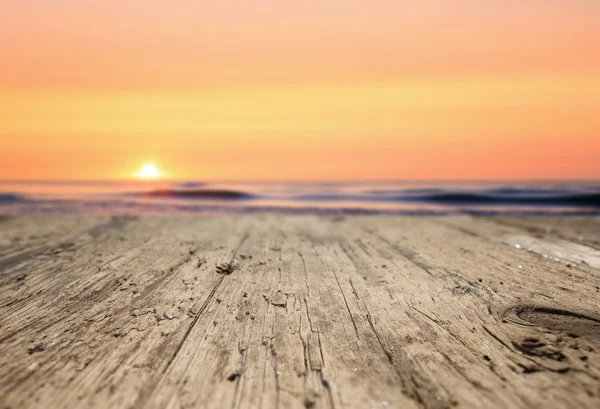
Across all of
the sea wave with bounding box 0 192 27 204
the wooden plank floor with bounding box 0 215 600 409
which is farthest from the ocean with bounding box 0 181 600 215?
the wooden plank floor with bounding box 0 215 600 409

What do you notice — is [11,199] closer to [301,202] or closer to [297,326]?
[301,202]

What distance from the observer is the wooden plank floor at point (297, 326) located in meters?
1.62

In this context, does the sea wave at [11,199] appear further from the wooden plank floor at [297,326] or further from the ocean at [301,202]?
the wooden plank floor at [297,326]

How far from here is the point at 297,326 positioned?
2.23m

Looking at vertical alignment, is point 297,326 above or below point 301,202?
above

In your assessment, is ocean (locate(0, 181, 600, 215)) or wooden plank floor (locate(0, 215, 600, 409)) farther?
ocean (locate(0, 181, 600, 215))

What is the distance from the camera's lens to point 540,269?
11.3ft

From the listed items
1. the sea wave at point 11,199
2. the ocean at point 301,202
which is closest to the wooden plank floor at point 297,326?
the ocean at point 301,202

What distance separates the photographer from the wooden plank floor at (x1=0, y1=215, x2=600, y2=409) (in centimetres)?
162

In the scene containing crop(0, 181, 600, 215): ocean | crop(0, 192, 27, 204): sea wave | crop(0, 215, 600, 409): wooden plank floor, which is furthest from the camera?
crop(0, 192, 27, 204): sea wave

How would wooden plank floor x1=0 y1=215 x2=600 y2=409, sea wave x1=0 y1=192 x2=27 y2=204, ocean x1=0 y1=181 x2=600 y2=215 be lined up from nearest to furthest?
wooden plank floor x1=0 y1=215 x2=600 y2=409
ocean x1=0 y1=181 x2=600 y2=215
sea wave x1=0 y1=192 x2=27 y2=204

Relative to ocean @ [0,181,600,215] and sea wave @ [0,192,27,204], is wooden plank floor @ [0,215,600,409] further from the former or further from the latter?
sea wave @ [0,192,27,204]

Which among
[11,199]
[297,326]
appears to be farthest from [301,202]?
[297,326]

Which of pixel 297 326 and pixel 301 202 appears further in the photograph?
pixel 301 202
